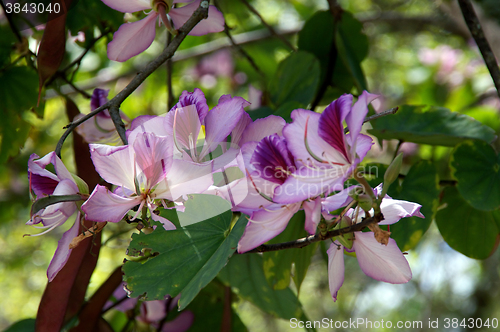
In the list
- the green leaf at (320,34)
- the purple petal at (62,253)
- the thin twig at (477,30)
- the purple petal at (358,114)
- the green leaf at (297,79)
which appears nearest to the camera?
the purple petal at (358,114)

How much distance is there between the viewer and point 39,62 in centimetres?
73

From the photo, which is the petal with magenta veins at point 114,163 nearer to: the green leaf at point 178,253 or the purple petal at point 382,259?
the green leaf at point 178,253

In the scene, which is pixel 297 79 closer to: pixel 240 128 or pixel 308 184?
pixel 240 128

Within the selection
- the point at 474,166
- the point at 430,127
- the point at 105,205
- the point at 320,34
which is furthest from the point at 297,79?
the point at 105,205

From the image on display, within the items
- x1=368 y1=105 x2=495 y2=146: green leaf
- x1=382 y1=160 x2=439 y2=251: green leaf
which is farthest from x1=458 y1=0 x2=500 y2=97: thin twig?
x1=382 y1=160 x2=439 y2=251: green leaf

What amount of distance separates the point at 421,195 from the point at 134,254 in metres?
0.58

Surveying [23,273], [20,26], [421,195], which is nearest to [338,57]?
[421,195]

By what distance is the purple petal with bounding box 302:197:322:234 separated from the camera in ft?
1.53

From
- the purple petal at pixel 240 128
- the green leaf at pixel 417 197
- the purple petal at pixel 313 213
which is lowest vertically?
the green leaf at pixel 417 197

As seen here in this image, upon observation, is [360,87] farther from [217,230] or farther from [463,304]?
[463,304]

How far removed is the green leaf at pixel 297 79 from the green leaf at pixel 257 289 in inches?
16.4

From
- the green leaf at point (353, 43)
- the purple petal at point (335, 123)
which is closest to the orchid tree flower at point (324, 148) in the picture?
the purple petal at point (335, 123)

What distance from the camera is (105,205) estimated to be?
1.62 feet

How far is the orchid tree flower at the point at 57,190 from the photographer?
20.3 inches
